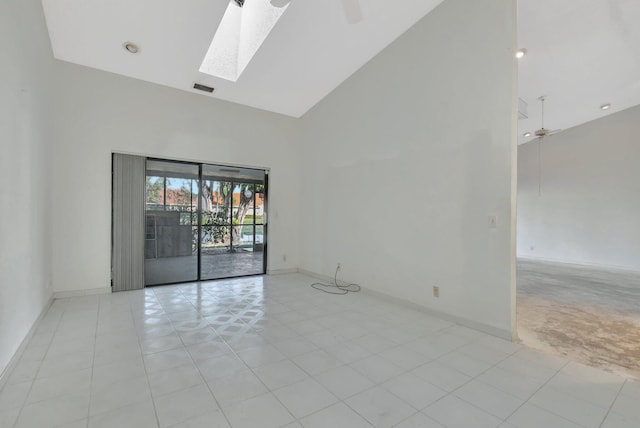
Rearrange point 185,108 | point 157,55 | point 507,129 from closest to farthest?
point 507,129, point 157,55, point 185,108

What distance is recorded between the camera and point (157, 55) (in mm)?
3738

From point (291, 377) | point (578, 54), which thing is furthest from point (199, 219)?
point (578, 54)

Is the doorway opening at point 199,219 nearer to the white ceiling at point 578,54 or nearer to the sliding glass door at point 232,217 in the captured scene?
the sliding glass door at point 232,217

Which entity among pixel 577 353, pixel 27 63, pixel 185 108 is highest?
pixel 185 108

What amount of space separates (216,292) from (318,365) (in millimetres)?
2647

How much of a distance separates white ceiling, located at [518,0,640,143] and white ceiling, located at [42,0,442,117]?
5.18ft

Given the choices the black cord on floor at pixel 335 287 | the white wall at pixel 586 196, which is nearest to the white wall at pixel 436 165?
the black cord on floor at pixel 335 287

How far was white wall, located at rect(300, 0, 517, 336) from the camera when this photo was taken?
9.32ft

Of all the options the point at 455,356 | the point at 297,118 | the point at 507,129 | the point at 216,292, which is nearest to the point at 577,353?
the point at 455,356

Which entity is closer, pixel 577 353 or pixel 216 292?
pixel 577 353

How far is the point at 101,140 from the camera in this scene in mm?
4020

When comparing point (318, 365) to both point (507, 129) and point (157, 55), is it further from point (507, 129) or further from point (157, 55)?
point (157, 55)

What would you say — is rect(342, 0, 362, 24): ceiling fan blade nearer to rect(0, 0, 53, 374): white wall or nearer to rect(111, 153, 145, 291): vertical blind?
rect(0, 0, 53, 374): white wall

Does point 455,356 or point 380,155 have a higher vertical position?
point 380,155
